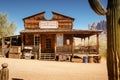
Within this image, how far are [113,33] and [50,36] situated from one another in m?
22.0

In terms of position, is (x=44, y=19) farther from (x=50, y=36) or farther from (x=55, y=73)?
(x=55, y=73)

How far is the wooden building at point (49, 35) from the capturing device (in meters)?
26.3

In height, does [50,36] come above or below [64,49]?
above

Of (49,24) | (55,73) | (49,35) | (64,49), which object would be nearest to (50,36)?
(49,35)

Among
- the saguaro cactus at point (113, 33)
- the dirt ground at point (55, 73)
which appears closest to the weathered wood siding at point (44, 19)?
the dirt ground at point (55, 73)

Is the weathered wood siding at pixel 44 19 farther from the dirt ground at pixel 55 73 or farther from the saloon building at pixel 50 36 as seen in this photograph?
the dirt ground at pixel 55 73

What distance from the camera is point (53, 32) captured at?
26.2 metres

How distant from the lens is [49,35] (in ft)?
92.4

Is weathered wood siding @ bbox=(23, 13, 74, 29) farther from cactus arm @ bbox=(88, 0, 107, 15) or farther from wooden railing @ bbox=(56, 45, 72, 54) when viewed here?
cactus arm @ bbox=(88, 0, 107, 15)

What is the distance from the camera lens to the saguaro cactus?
247 inches

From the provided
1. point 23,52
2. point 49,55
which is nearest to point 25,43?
point 23,52

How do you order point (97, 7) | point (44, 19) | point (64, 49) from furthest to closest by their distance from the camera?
point (44, 19) → point (64, 49) → point (97, 7)

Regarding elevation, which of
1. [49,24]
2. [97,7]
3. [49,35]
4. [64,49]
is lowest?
[64,49]

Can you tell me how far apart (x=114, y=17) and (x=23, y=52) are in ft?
70.4
